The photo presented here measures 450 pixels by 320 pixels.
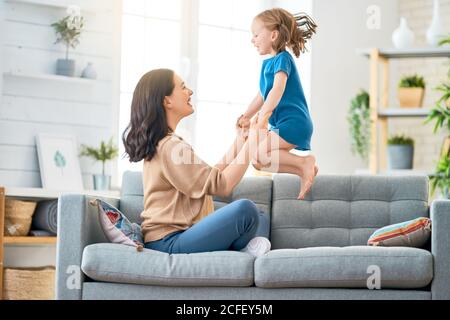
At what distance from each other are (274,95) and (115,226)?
86 cm

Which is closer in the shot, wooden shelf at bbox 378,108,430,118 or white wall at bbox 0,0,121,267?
white wall at bbox 0,0,121,267

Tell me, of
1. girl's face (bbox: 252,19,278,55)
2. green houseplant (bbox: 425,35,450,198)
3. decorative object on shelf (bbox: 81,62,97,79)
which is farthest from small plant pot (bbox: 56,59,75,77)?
green houseplant (bbox: 425,35,450,198)

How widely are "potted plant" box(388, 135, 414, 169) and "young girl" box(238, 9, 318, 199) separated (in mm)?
2235

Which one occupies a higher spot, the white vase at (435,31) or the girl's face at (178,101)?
the white vase at (435,31)

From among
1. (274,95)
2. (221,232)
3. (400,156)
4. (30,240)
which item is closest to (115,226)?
(221,232)

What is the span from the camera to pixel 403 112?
5.81m

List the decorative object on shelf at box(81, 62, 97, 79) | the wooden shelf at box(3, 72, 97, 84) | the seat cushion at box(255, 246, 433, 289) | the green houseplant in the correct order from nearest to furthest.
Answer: the seat cushion at box(255, 246, 433, 289) < the wooden shelf at box(3, 72, 97, 84) < the decorative object on shelf at box(81, 62, 97, 79) < the green houseplant

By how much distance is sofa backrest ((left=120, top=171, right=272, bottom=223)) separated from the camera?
3816 millimetres

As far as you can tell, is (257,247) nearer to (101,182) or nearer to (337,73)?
(101,182)

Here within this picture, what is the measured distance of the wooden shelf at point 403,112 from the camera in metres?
5.78

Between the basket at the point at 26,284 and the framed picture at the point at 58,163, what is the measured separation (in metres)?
0.53

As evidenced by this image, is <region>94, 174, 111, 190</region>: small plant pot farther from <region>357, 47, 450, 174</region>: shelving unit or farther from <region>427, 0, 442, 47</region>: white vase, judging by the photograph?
<region>427, 0, 442, 47</region>: white vase

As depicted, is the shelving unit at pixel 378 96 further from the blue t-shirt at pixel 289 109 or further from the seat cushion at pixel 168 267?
the seat cushion at pixel 168 267

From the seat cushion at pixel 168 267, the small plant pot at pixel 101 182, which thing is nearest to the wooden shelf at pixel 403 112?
the small plant pot at pixel 101 182
